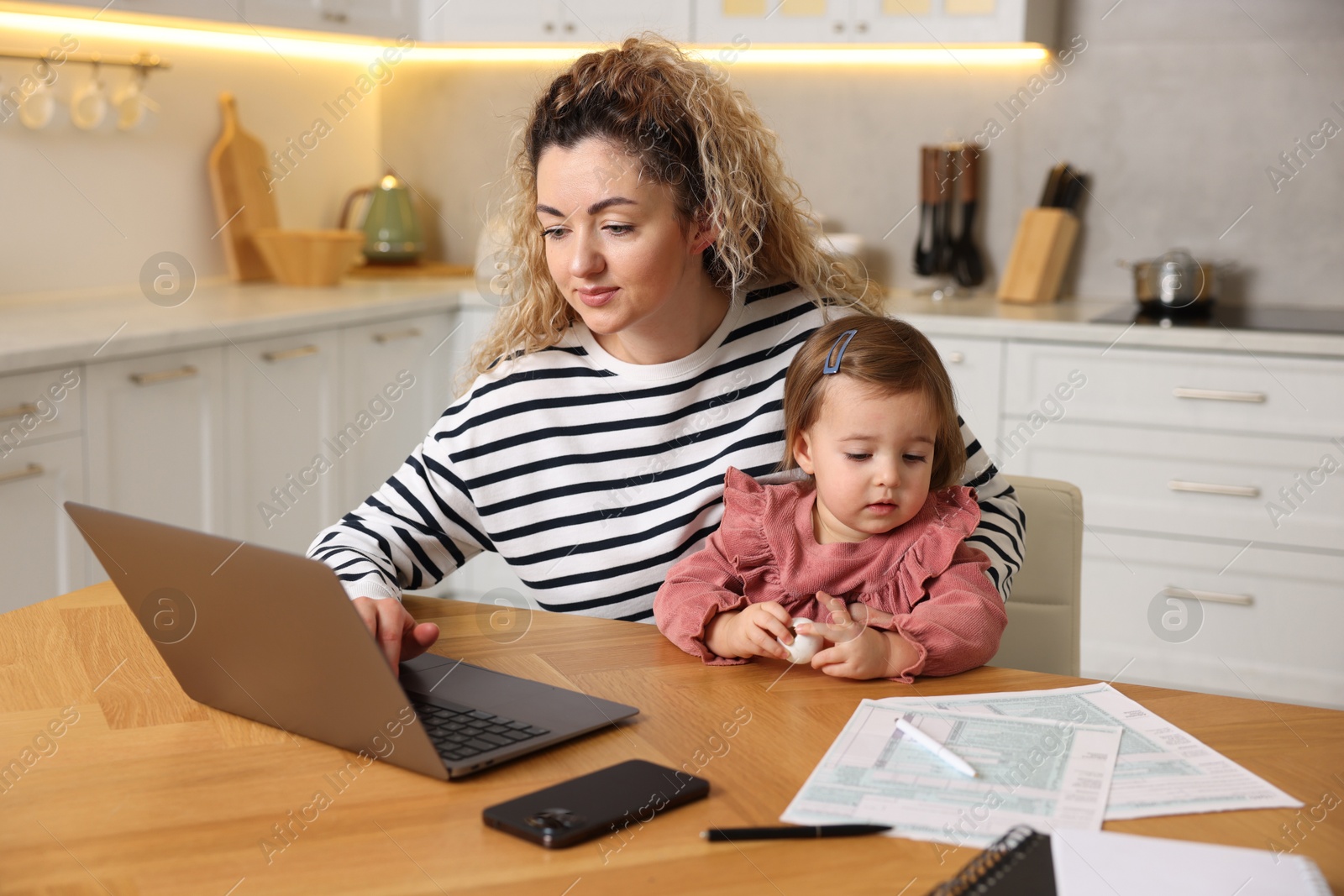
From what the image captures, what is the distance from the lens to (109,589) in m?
1.32

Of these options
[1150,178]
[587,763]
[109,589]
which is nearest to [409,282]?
[1150,178]

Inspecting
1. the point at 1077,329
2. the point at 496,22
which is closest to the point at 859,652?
the point at 1077,329

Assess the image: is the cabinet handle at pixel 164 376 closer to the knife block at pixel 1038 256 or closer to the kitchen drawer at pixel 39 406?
the kitchen drawer at pixel 39 406

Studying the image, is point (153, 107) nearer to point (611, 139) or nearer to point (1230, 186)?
point (611, 139)

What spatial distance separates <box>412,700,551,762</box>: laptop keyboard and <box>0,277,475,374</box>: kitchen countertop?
56.3 inches

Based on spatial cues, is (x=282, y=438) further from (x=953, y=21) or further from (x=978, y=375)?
(x=953, y=21)

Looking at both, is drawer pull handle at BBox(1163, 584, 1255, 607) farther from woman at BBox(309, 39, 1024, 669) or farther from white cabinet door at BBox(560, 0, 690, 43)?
white cabinet door at BBox(560, 0, 690, 43)

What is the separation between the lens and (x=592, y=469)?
4.68 ft

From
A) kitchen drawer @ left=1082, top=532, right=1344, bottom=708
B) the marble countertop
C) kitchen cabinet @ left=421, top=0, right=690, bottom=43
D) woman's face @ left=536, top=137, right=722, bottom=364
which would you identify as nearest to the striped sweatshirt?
woman's face @ left=536, top=137, right=722, bottom=364

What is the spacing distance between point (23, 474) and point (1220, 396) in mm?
2332

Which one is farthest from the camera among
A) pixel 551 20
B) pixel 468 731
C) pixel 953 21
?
pixel 551 20

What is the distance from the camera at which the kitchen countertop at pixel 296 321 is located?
2264 mm

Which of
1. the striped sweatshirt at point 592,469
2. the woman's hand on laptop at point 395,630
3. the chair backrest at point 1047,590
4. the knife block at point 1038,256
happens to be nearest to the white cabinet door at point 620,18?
the knife block at point 1038,256

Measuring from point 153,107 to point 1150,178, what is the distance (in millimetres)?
2490
